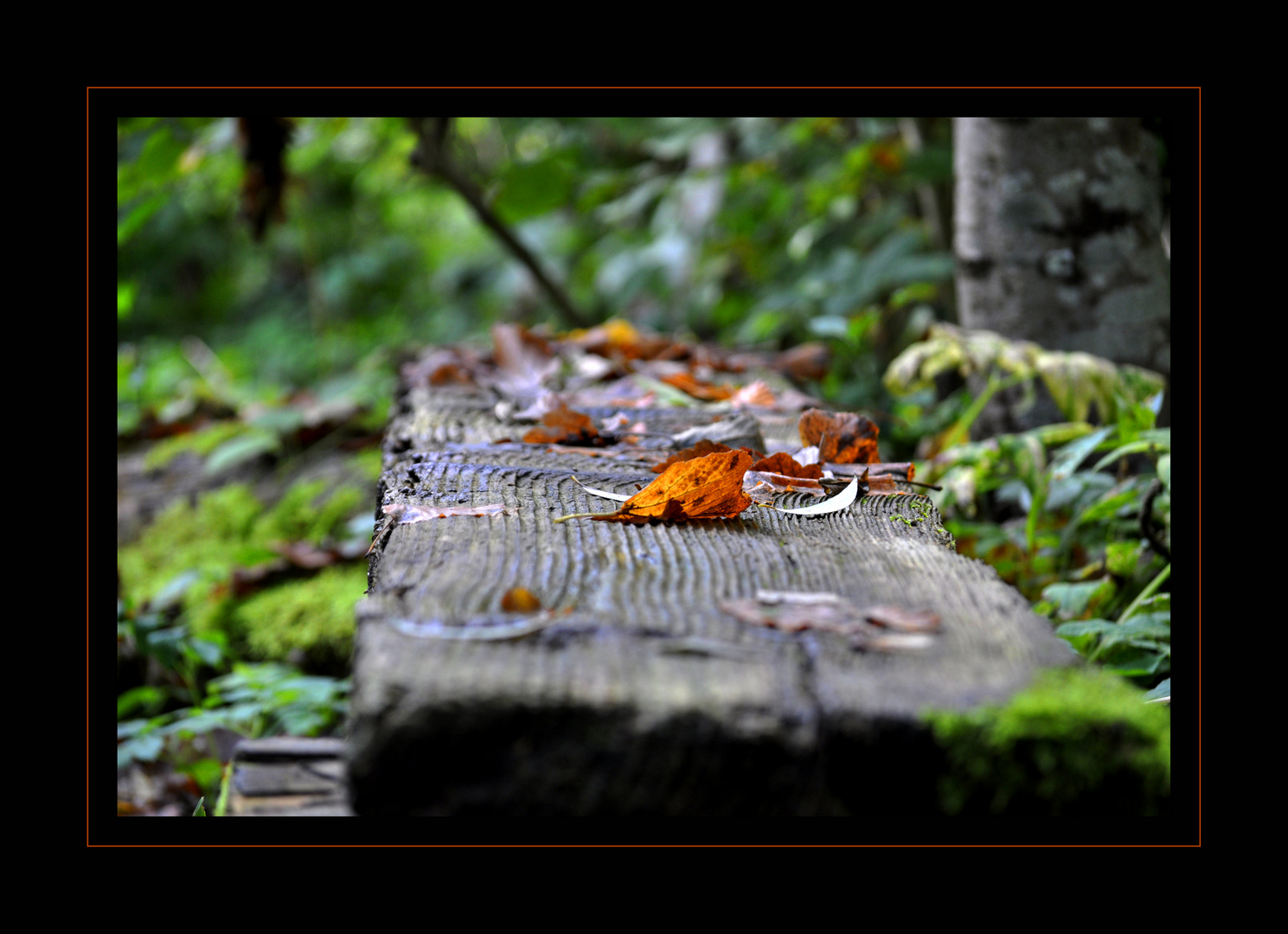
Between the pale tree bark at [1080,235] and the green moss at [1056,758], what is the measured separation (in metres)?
1.91

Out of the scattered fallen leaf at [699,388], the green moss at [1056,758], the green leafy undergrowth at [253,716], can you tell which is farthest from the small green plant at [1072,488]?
the green leafy undergrowth at [253,716]

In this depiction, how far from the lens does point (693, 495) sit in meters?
1.13

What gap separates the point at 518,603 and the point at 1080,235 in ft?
7.02

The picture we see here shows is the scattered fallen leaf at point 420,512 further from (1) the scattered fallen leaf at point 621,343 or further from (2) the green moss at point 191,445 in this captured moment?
(2) the green moss at point 191,445

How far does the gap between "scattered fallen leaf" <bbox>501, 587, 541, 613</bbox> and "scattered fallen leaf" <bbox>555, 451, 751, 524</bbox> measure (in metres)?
0.30

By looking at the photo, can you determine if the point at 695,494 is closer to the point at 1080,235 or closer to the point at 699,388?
the point at 699,388

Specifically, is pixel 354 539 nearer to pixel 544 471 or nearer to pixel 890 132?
pixel 544 471

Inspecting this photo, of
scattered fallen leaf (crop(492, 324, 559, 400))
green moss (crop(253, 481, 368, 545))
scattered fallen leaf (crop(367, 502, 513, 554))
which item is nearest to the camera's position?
scattered fallen leaf (crop(367, 502, 513, 554))

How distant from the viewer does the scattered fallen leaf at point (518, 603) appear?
805mm

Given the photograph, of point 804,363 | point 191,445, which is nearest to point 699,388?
point 804,363

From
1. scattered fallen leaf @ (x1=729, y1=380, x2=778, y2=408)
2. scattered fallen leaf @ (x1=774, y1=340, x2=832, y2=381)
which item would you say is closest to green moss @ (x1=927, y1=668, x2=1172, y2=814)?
scattered fallen leaf @ (x1=729, y1=380, x2=778, y2=408)

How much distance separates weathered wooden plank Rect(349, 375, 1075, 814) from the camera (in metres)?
0.66

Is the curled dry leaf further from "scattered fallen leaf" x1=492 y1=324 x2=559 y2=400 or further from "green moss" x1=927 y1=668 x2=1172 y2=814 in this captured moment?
"scattered fallen leaf" x1=492 y1=324 x2=559 y2=400

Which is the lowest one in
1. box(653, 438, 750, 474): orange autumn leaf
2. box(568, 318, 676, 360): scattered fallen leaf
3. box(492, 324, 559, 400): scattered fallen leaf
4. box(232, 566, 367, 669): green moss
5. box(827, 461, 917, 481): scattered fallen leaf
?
box(232, 566, 367, 669): green moss
